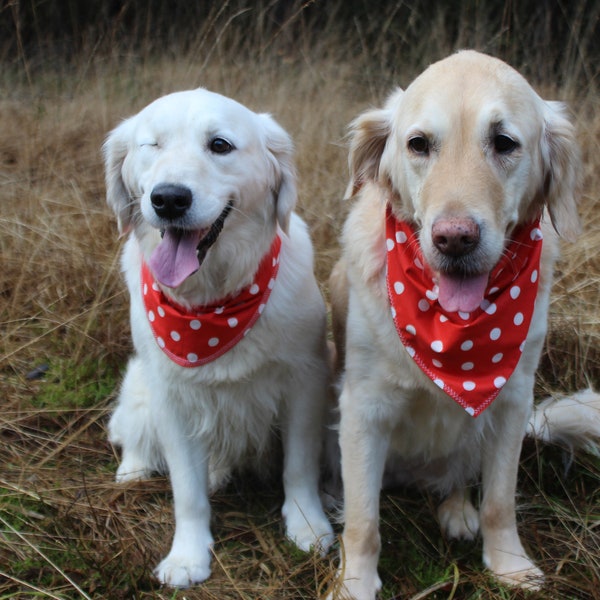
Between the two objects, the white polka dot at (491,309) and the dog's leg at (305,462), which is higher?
the white polka dot at (491,309)

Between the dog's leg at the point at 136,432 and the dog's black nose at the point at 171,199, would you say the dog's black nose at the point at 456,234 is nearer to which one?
the dog's black nose at the point at 171,199

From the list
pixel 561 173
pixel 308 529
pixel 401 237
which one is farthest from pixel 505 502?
pixel 561 173

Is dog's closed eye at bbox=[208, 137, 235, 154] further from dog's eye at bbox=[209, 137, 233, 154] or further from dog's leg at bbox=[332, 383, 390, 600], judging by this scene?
dog's leg at bbox=[332, 383, 390, 600]

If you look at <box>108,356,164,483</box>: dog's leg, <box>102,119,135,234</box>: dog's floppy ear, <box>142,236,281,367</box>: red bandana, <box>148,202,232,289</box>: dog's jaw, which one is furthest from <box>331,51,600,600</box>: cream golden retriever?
<box>108,356,164,483</box>: dog's leg

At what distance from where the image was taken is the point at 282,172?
2.58m

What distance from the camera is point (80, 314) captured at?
357cm

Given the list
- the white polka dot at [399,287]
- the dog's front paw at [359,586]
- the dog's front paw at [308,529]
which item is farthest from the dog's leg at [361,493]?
the white polka dot at [399,287]

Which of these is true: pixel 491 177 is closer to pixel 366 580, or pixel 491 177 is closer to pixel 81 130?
pixel 366 580

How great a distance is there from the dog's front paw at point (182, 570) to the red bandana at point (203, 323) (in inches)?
25.5

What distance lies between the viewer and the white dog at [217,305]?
2.31 metres

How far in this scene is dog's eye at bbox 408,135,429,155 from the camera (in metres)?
1.99

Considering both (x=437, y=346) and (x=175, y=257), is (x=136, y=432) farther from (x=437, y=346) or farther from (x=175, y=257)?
(x=437, y=346)

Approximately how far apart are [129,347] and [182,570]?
4.64 ft

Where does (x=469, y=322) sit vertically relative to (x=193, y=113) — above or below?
below
